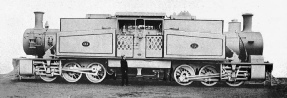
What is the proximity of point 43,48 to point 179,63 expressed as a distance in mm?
5741

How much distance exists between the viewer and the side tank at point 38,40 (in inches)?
679

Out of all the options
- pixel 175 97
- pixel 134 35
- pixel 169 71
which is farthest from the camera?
pixel 169 71

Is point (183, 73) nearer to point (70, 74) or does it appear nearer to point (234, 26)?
point (234, 26)

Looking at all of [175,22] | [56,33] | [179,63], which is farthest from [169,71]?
[56,33]

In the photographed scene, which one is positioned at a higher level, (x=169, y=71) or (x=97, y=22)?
(x=97, y=22)

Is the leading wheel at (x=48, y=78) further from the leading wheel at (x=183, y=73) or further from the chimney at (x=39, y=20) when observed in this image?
the leading wheel at (x=183, y=73)

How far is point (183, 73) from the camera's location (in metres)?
16.2

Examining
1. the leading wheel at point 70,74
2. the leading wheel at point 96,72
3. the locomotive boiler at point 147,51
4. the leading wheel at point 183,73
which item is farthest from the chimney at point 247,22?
the leading wheel at point 70,74

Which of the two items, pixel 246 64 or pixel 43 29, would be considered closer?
pixel 246 64

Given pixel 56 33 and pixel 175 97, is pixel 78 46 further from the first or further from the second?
pixel 175 97

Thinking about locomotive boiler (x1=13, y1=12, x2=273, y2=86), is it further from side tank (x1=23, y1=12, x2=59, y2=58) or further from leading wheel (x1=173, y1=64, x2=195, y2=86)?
side tank (x1=23, y1=12, x2=59, y2=58)

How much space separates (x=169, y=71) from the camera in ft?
56.4

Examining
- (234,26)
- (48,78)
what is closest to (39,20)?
(48,78)

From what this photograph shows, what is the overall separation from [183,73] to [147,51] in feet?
5.61
